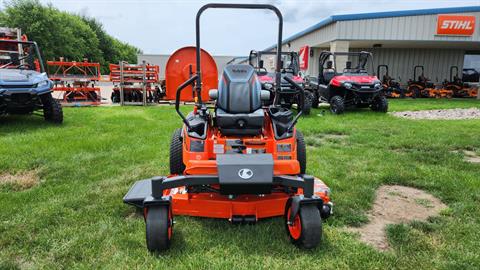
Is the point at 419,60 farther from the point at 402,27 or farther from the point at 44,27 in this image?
the point at 44,27

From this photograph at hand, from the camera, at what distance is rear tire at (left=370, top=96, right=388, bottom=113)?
11.5m

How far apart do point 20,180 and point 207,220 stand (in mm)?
2581

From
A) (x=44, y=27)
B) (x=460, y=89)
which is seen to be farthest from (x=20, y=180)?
(x=44, y=27)

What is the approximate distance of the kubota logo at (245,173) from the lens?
2.84 meters

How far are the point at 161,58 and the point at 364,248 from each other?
32580 millimetres

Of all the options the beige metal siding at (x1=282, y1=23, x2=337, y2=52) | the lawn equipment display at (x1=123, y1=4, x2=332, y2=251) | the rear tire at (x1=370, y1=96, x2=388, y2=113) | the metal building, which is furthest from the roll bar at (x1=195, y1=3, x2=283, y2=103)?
the beige metal siding at (x1=282, y1=23, x2=337, y2=52)

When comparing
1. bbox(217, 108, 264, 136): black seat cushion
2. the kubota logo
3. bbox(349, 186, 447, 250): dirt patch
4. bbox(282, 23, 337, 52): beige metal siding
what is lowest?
bbox(349, 186, 447, 250): dirt patch

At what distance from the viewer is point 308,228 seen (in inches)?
109

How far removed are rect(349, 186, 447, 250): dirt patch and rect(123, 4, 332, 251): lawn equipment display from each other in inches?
17.1

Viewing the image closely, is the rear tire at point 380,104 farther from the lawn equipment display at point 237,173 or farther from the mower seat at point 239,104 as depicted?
the mower seat at point 239,104

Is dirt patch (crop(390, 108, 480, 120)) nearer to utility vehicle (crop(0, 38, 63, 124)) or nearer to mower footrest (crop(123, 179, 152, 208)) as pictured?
mower footrest (crop(123, 179, 152, 208))

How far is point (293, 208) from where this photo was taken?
2902mm

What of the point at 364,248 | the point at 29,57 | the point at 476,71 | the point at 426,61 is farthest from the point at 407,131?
the point at 476,71

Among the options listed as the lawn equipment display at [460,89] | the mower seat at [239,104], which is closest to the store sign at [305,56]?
the lawn equipment display at [460,89]
